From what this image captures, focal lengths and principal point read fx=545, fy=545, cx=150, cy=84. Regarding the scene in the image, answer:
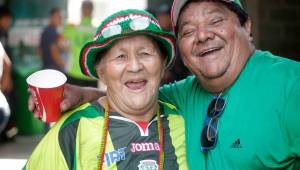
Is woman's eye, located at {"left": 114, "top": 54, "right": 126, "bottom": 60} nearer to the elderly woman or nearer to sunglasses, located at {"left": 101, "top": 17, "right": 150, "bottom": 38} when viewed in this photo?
the elderly woman

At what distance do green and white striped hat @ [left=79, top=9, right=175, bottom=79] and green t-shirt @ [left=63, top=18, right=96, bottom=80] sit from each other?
482cm

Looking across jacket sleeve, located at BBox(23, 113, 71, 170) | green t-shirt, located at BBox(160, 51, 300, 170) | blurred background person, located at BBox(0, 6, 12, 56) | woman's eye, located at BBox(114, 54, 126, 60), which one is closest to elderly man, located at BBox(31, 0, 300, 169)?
green t-shirt, located at BBox(160, 51, 300, 170)

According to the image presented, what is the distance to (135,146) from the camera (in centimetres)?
264

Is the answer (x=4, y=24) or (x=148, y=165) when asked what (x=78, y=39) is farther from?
(x=148, y=165)

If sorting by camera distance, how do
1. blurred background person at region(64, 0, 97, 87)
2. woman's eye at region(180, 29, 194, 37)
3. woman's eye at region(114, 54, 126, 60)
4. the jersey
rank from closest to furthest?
the jersey, woman's eye at region(114, 54, 126, 60), woman's eye at region(180, 29, 194, 37), blurred background person at region(64, 0, 97, 87)

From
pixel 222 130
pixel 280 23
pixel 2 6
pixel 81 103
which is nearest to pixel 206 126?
pixel 222 130

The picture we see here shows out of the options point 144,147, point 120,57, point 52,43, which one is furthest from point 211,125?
point 52,43

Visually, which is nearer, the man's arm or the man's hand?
the man's arm

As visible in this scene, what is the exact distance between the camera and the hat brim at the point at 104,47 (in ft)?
8.81

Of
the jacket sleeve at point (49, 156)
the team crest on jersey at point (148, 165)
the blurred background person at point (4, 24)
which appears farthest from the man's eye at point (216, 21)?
the blurred background person at point (4, 24)

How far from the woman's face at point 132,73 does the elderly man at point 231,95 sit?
0.23 metres

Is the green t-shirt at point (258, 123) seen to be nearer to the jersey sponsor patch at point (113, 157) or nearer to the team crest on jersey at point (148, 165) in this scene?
the team crest on jersey at point (148, 165)

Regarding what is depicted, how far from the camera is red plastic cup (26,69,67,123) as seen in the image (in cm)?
268

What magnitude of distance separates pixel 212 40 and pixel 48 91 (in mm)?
857
